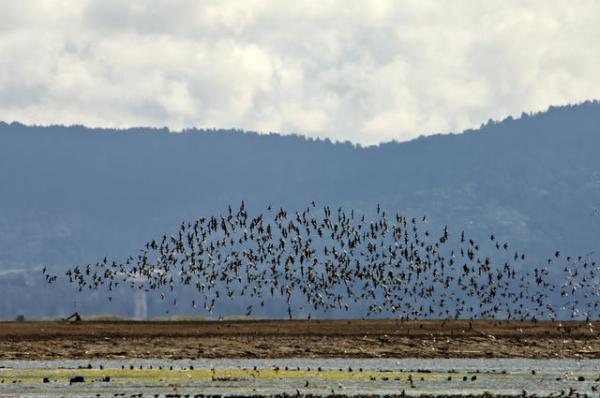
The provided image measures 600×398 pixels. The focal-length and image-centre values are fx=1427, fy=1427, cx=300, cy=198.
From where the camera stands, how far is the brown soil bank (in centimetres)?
9756

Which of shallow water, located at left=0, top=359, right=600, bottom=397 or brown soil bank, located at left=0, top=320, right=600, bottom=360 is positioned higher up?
brown soil bank, located at left=0, top=320, right=600, bottom=360

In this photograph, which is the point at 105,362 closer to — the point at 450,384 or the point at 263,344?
the point at 263,344

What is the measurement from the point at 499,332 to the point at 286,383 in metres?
61.8

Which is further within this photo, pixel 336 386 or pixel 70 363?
pixel 70 363

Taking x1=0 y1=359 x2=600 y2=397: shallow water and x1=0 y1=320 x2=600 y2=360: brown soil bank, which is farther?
x1=0 y1=320 x2=600 y2=360: brown soil bank

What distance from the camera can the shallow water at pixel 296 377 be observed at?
64062mm

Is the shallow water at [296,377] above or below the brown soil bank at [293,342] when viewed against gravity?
below

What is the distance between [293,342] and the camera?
108062 millimetres

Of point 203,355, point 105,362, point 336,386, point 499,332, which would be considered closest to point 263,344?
point 203,355

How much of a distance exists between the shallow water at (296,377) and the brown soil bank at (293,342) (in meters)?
7.41

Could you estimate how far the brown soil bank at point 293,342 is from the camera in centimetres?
9756

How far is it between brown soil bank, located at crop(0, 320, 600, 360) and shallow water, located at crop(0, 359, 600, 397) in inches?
292

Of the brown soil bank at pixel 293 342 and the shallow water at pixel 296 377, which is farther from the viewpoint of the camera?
the brown soil bank at pixel 293 342

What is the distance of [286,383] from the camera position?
68188mm
